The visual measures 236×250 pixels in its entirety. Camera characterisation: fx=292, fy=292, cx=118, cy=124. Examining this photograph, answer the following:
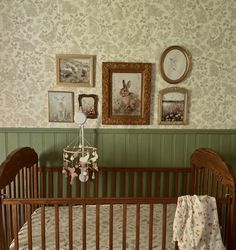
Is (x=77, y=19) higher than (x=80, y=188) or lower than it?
higher

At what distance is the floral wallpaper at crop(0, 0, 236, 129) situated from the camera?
247 cm

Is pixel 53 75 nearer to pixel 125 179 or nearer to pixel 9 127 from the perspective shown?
pixel 9 127

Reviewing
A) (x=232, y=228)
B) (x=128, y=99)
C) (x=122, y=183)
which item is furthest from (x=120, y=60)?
(x=232, y=228)

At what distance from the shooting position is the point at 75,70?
2525 millimetres

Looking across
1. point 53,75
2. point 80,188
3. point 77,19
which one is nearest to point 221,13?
point 77,19

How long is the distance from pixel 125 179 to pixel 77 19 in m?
1.46

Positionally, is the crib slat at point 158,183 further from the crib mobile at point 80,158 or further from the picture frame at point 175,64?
the picture frame at point 175,64

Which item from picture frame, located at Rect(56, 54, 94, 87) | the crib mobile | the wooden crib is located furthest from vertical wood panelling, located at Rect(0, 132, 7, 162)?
picture frame, located at Rect(56, 54, 94, 87)

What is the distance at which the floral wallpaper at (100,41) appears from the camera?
2467mm

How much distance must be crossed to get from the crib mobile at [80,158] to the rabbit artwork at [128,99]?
407 mm

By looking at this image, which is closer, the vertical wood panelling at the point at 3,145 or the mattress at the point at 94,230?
the mattress at the point at 94,230

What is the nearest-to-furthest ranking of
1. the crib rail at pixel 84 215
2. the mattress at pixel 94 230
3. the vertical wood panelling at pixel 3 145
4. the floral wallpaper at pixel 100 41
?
1. the crib rail at pixel 84 215
2. the mattress at pixel 94 230
3. the floral wallpaper at pixel 100 41
4. the vertical wood panelling at pixel 3 145

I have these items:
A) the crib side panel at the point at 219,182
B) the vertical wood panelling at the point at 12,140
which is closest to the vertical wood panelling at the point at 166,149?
the crib side panel at the point at 219,182

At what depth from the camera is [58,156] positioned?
2629 mm
